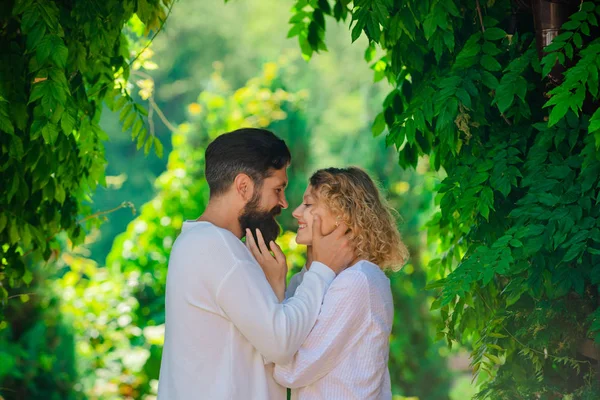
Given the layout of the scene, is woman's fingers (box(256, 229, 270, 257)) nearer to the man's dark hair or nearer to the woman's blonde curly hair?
the man's dark hair

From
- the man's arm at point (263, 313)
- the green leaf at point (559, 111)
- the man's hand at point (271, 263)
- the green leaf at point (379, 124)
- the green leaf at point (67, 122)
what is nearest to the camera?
the green leaf at point (559, 111)

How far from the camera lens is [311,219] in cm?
306

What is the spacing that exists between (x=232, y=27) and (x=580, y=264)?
17.3 metres

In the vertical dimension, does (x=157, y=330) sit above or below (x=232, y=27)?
below

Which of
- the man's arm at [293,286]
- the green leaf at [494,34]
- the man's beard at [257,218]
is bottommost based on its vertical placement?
the man's arm at [293,286]

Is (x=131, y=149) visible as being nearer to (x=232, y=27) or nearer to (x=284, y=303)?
(x=232, y=27)

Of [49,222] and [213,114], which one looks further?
[213,114]

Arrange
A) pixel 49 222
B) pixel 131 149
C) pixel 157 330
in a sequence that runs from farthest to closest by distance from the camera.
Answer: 1. pixel 131 149
2. pixel 157 330
3. pixel 49 222

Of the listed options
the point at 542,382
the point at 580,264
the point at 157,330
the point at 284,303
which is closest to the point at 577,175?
the point at 580,264

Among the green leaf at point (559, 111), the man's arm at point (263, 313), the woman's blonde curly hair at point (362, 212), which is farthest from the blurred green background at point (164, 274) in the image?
the green leaf at point (559, 111)

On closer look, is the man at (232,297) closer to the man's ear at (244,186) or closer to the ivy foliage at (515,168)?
the man's ear at (244,186)

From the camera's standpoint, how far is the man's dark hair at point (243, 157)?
296 cm

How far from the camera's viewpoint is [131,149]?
19.3 m

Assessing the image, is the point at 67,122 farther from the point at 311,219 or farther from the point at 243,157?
the point at 311,219
